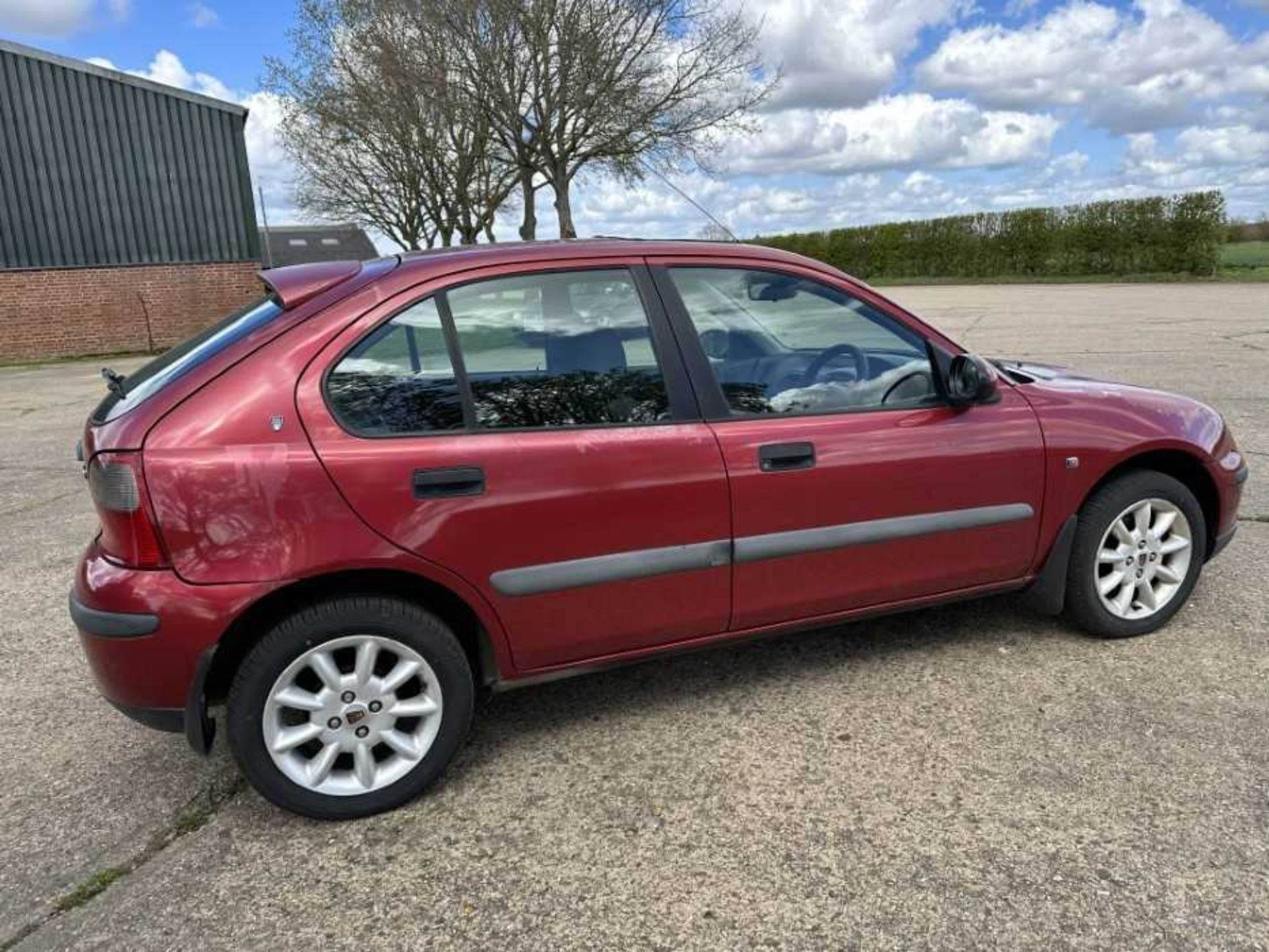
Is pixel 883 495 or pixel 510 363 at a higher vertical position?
pixel 510 363

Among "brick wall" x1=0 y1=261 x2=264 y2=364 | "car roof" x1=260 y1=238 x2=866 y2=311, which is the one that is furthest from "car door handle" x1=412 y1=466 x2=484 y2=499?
"brick wall" x1=0 y1=261 x2=264 y2=364

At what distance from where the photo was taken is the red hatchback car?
237cm


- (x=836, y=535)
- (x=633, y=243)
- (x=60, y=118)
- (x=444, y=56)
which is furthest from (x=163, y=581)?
(x=444, y=56)

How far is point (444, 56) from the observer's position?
19672mm

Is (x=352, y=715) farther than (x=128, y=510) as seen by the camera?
Yes

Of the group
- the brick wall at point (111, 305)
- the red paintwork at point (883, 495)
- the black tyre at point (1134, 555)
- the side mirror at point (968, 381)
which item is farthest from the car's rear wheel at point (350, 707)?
the brick wall at point (111, 305)

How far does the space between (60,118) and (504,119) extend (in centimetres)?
851

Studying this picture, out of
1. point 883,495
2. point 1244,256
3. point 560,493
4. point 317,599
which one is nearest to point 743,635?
point 883,495

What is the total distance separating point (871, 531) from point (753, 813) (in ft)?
3.32

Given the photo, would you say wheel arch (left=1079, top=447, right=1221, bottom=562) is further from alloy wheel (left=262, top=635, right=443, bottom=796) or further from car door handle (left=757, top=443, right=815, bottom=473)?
alloy wheel (left=262, top=635, right=443, bottom=796)

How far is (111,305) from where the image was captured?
1817 cm

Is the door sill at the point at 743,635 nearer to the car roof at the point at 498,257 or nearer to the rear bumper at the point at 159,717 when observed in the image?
the rear bumper at the point at 159,717

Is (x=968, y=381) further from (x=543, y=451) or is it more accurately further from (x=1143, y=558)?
(x=543, y=451)

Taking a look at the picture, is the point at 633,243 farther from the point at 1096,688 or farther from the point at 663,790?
the point at 1096,688
